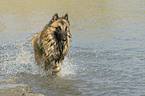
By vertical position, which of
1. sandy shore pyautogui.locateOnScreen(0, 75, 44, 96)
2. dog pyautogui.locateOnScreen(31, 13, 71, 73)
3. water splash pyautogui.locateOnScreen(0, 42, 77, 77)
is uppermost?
dog pyautogui.locateOnScreen(31, 13, 71, 73)

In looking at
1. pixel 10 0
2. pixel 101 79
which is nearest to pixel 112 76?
pixel 101 79

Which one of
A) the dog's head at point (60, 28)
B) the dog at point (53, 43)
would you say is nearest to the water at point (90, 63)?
the dog at point (53, 43)

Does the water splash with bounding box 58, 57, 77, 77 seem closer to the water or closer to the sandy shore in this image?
the water

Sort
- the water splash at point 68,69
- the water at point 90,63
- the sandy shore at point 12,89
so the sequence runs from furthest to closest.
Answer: the water splash at point 68,69
the water at point 90,63
the sandy shore at point 12,89

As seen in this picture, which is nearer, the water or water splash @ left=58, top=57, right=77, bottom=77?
the water

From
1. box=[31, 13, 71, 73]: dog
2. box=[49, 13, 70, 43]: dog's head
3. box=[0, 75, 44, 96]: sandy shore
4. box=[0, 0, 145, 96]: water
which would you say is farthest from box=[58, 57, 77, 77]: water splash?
box=[0, 75, 44, 96]: sandy shore

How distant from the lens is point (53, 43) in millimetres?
7934

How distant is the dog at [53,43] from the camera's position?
25.0ft

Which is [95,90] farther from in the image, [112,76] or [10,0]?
[10,0]

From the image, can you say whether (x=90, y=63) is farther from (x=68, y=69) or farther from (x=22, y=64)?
(x=22, y=64)

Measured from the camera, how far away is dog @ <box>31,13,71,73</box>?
761 cm

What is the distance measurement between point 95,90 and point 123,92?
26.9 inches

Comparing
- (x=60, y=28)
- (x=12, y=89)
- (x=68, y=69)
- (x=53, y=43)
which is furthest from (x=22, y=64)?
(x=12, y=89)

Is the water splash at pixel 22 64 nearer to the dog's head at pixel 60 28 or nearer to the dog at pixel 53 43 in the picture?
the dog at pixel 53 43
